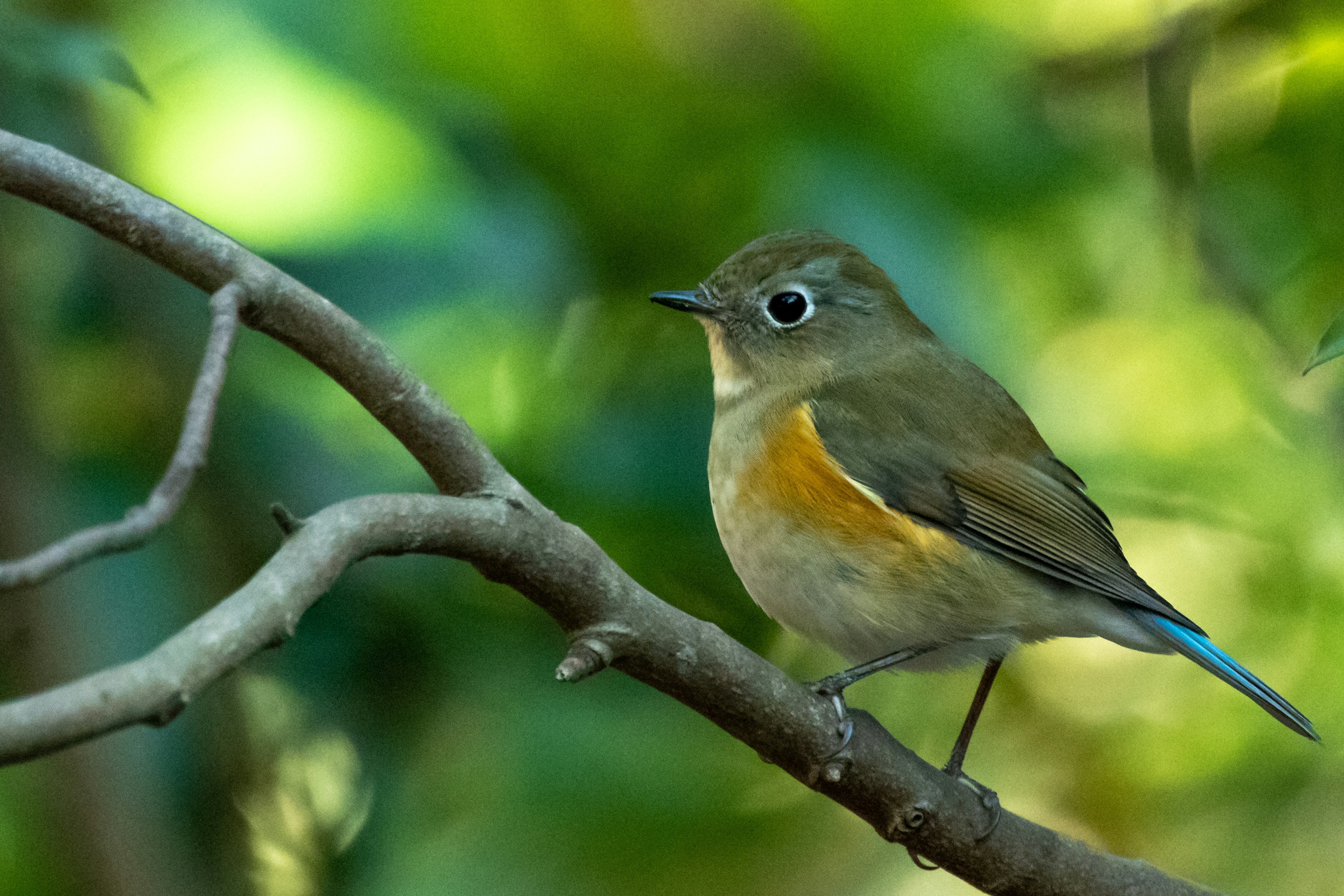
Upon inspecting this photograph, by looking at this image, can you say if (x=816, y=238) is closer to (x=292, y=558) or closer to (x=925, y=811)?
(x=925, y=811)

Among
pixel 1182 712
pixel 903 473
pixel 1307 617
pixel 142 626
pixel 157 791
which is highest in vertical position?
pixel 1307 617

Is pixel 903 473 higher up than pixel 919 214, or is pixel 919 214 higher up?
pixel 919 214

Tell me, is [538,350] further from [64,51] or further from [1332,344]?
[1332,344]

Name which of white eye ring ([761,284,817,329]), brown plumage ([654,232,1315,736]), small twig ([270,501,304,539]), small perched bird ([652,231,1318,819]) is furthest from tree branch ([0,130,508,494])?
white eye ring ([761,284,817,329])

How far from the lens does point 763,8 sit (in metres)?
3.64

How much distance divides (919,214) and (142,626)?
2095 mm

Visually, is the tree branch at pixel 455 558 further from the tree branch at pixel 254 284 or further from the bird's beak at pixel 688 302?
the bird's beak at pixel 688 302

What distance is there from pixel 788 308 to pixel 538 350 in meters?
0.62

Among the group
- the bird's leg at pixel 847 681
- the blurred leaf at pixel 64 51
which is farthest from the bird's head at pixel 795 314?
the blurred leaf at pixel 64 51

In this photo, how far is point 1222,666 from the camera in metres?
2.62

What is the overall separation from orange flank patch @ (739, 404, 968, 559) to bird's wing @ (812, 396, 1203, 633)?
50 millimetres

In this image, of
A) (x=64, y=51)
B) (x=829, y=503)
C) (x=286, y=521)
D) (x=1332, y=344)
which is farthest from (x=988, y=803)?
(x=64, y=51)

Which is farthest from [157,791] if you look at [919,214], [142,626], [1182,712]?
[1182,712]

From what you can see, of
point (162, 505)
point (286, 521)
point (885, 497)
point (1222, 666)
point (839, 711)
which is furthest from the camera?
point (885, 497)
